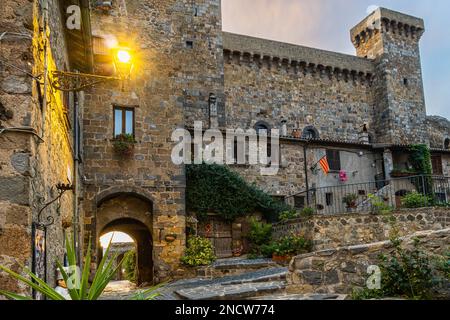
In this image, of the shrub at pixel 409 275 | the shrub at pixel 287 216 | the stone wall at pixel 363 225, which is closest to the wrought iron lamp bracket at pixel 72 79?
the shrub at pixel 409 275

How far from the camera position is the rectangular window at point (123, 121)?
572 inches

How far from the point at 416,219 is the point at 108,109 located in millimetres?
10197

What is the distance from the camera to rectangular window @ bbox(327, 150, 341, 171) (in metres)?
21.7

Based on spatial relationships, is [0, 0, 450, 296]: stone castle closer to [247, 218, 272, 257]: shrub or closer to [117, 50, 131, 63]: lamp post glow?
[117, 50, 131, 63]: lamp post glow

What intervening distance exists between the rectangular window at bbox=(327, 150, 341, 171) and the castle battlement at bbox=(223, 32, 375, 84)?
24.7ft

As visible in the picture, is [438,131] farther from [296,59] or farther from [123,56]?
[123,56]

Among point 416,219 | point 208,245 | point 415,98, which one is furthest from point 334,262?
point 415,98

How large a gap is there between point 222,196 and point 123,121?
453 centimetres

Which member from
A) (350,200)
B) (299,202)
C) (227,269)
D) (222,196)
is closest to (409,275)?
(227,269)

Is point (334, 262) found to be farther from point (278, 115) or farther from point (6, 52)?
point (278, 115)

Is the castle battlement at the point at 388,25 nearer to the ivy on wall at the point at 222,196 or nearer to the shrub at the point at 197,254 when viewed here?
the ivy on wall at the point at 222,196

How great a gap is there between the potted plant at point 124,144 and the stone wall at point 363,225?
5.81 meters

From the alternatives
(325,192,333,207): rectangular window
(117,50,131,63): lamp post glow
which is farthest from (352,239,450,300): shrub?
(325,192,333,207): rectangular window

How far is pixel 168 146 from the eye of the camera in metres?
14.7
